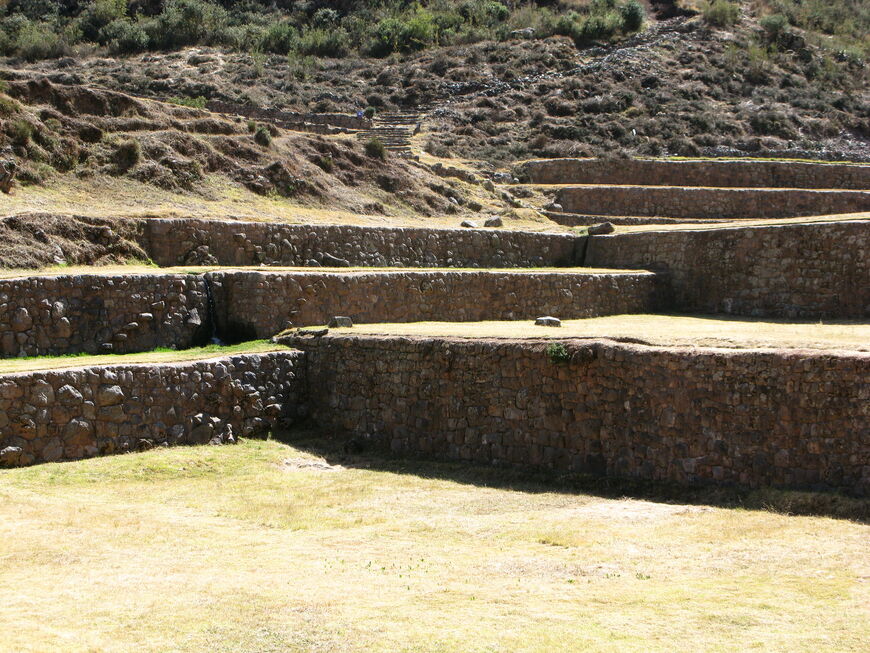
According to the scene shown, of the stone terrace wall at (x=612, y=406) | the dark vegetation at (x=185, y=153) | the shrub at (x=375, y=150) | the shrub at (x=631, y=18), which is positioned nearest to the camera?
the stone terrace wall at (x=612, y=406)

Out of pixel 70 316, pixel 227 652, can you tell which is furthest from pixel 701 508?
pixel 70 316

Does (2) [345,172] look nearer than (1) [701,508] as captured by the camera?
No

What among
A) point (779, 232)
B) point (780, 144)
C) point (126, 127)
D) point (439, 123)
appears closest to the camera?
point (779, 232)

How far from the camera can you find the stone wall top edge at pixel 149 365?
1288 centimetres

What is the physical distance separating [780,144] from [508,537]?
1381 inches

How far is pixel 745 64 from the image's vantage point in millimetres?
52625

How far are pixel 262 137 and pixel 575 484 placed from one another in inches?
648

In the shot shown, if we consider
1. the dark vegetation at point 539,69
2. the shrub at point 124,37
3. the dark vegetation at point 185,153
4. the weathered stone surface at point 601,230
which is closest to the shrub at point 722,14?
the dark vegetation at point 539,69

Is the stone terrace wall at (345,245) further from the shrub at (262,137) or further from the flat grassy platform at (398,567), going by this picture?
the flat grassy platform at (398,567)

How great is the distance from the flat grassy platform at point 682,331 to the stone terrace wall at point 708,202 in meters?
9.89

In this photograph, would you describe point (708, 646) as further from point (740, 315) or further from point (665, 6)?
point (665, 6)

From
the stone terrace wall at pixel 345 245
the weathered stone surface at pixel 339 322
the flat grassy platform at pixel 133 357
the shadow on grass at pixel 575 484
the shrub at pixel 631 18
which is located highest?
the shrub at pixel 631 18

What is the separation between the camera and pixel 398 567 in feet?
31.3

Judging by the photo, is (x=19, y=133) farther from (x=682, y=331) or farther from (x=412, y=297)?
(x=682, y=331)
